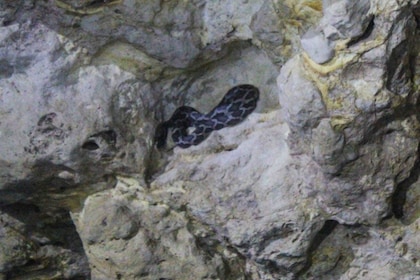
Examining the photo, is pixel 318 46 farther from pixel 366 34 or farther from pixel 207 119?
pixel 207 119

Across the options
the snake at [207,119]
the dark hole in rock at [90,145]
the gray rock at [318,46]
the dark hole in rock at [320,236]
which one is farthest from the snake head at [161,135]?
the gray rock at [318,46]

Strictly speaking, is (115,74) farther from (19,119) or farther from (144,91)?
(19,119)

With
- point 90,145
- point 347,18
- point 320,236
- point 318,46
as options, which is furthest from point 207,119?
point 347,18

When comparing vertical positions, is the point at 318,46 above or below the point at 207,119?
above

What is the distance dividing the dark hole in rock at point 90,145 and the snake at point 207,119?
25 centimetres

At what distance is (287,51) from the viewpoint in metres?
2.16

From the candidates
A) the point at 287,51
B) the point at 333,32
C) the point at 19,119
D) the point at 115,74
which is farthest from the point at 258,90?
the point at 19,119

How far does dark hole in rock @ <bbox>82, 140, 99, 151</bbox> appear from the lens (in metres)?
2.23

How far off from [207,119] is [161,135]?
0.18 metres

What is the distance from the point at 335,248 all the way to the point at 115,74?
38.7 inches

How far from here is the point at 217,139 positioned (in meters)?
2.41

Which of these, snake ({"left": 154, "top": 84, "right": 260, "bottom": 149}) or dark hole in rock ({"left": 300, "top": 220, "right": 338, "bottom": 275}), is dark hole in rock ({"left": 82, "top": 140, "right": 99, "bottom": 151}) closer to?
snake ({"left": 154, "top": 84, "right": 260, "bottom": 149})

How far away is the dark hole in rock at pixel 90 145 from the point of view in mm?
2228

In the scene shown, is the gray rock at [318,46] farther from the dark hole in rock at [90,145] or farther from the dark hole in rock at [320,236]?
the dark hole in rock at [90,145]
